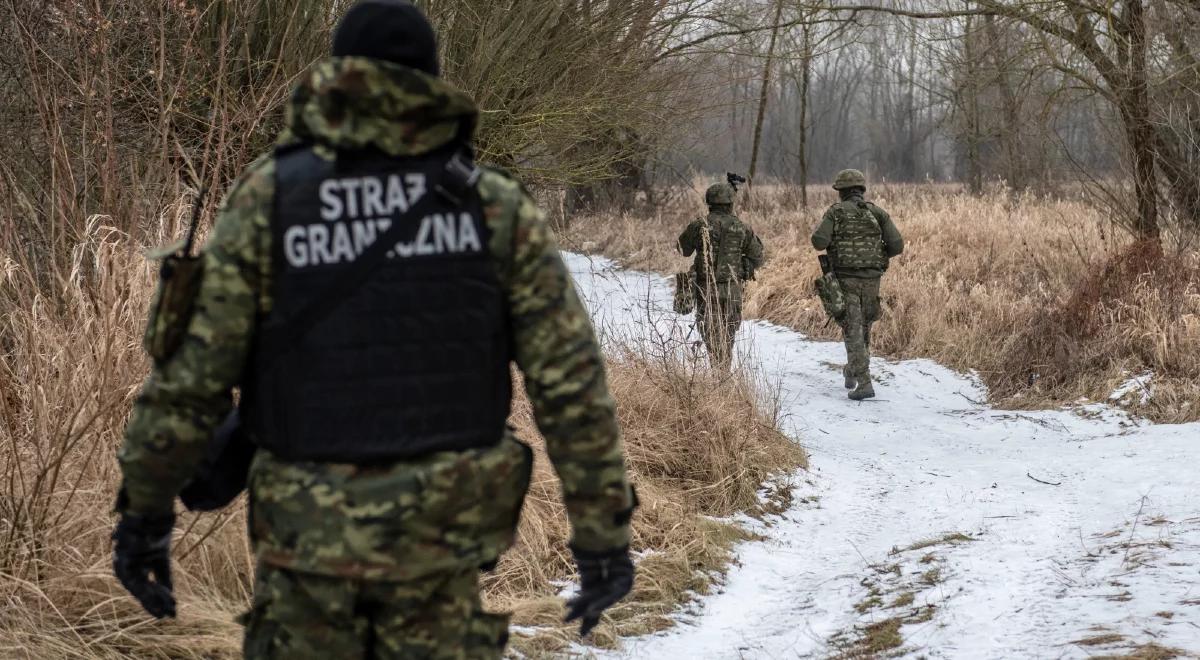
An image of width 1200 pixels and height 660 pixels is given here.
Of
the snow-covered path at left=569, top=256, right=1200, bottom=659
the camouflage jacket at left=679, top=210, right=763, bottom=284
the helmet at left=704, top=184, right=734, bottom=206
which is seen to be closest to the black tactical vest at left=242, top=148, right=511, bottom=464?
the snow-covered path at left=569, top=256, right=1200, bottom=659

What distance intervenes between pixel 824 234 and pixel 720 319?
7.84 ft

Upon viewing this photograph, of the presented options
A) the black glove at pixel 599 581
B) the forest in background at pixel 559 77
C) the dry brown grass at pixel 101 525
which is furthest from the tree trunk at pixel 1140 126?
the black glove at pixel 599 581

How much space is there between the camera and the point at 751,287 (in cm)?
1221

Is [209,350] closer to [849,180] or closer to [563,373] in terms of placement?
[563,373]

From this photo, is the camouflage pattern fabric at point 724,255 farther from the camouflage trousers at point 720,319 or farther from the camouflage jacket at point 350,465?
the camouflage jacket at point 350,465

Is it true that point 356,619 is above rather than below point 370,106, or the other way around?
below

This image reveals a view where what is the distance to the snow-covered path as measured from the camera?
3541mm

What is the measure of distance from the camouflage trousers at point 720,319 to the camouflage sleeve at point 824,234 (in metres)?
0.85

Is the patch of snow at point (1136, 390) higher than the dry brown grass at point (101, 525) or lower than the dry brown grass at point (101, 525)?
lower

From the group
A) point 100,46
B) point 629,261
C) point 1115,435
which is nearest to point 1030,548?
point 1115,435

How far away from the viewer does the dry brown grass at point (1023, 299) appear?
7930 mm

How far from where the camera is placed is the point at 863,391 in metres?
8.56

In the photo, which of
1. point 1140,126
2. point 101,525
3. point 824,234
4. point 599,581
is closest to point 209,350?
point 599,581

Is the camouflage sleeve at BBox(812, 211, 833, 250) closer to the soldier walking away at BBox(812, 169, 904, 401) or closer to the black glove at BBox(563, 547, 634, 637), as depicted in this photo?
the soldier walking away at BBox(812, 169, 904, 401)
